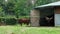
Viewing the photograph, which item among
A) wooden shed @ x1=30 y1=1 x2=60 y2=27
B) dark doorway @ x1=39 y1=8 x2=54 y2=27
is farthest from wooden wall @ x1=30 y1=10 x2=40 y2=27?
dark doorway @ x1=39 y1=8 x2=54 y2=27

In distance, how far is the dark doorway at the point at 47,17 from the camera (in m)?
27.0

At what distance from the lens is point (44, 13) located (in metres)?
28.0

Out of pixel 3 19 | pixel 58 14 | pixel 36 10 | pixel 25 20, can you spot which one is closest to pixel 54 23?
pixel 58 14

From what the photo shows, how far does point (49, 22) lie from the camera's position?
88.8 ft

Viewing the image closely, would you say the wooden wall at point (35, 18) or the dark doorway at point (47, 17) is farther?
the dark doorway at point (47, 17)

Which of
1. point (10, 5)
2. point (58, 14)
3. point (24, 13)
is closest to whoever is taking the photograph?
point (58, 14)

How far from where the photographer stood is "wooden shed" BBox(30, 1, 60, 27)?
25047 mm

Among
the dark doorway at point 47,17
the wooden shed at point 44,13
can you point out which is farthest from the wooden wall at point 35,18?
the dark doorway at point 47,17

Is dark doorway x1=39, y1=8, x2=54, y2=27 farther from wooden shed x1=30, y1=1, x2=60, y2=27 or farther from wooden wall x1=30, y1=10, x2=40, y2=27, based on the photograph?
wooden wall x1=30, y1=10, x2=40, y2=27

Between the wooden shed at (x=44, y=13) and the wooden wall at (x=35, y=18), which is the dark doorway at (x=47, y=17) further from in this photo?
the wooden wall at (x=35, y=18)

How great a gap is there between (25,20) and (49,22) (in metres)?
3.58

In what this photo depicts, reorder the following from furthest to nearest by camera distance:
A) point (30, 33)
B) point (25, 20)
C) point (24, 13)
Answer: point (24, 13)
point (25, 20)
point (30, 33)

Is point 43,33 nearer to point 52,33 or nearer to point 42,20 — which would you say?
point 52,33

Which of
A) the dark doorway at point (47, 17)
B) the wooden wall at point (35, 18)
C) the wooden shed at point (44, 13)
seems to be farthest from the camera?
the dark doorway at point (47, 17)
